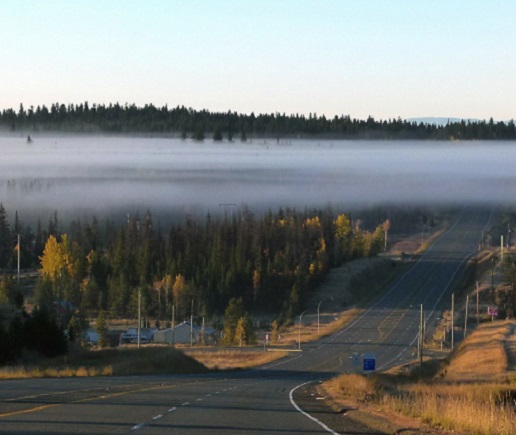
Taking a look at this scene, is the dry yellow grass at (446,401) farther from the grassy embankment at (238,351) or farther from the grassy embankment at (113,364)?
the grassy embankment at (238,351)

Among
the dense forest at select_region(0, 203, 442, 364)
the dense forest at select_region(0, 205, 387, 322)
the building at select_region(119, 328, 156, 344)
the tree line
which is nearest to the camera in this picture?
the building at select_region(119, 328, 156, 344)

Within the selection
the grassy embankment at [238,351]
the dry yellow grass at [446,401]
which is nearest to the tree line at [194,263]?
the grassy embankment at [238,351]

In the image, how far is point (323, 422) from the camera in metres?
19.4

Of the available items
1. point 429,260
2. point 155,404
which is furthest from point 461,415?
point 429,260

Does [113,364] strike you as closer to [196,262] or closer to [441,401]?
[441,401]

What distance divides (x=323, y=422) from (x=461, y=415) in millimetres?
2719

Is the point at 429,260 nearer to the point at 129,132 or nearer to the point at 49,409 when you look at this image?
the point at 129,132

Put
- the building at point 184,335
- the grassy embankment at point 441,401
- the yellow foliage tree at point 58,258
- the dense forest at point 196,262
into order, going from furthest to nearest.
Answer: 1. the yellow foliage tree at point 58,258
2. the dense forest at point 196,262
3. the building at point 184,335
4. the grassy embankment at point 441,401

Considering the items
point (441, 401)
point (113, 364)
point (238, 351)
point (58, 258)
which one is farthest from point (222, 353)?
point (441, 401)

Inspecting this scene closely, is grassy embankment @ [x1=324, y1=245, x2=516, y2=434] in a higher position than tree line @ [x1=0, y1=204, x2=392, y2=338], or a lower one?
higher

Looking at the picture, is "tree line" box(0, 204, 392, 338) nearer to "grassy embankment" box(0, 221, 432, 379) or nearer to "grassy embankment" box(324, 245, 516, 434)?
"grassy embankment" box(0, 221, 432, 379)

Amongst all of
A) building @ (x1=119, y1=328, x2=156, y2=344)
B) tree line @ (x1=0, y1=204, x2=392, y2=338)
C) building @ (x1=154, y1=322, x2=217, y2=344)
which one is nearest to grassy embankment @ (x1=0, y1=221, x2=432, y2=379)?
tree line @ (x1=0, y1=204, x2=392, y2=338)

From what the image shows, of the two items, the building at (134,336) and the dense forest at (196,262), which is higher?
the dense forest at (196,262)

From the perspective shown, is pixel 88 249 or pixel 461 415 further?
pixel 88 249
